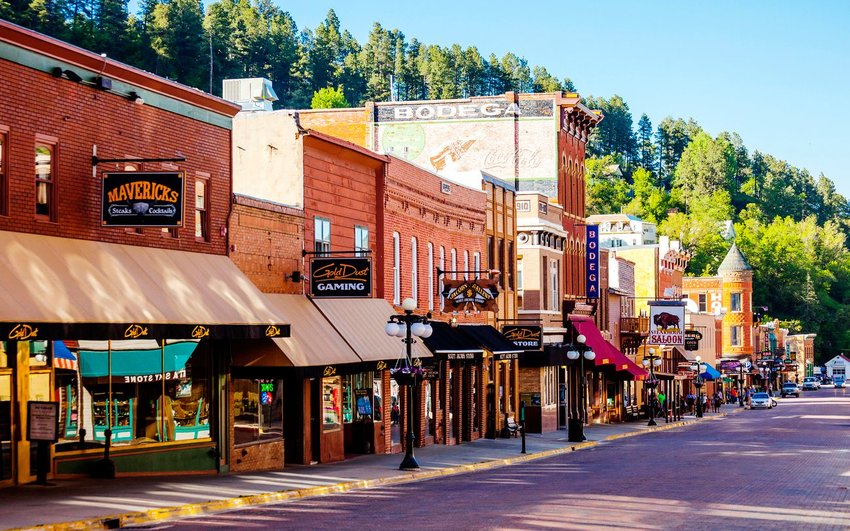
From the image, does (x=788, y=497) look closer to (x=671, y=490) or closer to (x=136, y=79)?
(x=671, y=490)

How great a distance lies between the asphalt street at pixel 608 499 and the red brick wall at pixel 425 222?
7401 millimetres

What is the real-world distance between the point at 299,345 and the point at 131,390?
4797mm

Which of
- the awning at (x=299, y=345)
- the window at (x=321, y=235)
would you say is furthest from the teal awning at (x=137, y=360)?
the window at (x=321, y=235)

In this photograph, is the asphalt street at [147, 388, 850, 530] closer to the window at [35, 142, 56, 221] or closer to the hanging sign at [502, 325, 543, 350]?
the window at [35, 142, 56, 221]

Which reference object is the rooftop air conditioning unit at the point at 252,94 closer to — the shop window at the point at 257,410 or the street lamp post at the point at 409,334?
the street lamp post at the point at 409,334

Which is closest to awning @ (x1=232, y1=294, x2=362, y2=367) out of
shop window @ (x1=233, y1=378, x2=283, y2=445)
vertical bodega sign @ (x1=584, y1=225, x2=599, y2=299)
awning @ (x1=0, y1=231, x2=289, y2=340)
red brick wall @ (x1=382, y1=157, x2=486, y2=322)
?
awning @ (x1=0, y1=231, x2=289, y2=340)

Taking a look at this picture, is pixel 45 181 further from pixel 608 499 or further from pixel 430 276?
pixel 430 276

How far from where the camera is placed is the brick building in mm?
22359

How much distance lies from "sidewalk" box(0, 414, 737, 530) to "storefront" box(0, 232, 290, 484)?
85 centimetres

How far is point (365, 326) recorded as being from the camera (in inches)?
1352

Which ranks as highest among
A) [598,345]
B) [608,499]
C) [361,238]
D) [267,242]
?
[361,238]

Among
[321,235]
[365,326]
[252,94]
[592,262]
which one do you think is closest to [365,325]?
[365,326]

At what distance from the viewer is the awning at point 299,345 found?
1125 inches

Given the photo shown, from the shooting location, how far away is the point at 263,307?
28109mm
